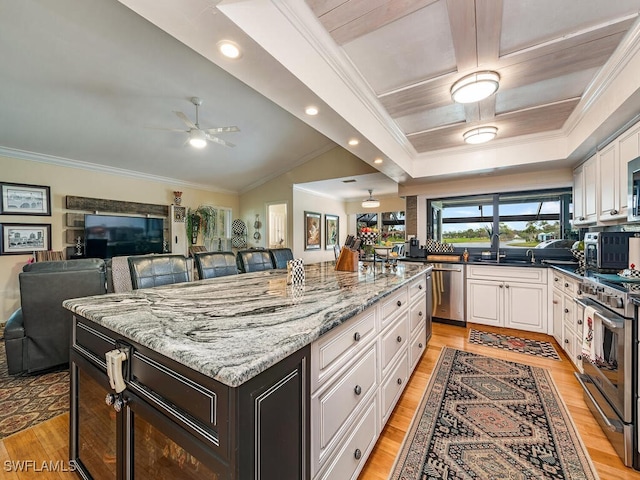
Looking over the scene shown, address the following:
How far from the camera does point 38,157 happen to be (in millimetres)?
4176

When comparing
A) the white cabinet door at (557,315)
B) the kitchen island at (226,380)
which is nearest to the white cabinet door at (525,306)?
the white cabinet door at (557,315)

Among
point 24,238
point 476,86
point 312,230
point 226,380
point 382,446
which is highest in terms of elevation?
point 476,86

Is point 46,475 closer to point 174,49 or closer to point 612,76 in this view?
point 174,49

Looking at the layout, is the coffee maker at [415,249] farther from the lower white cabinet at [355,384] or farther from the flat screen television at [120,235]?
the flat screen television at [120,235]

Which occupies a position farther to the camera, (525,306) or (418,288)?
(525,306)

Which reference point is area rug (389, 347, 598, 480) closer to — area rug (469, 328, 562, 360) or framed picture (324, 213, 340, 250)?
area rug (469, 328, 562, 360)

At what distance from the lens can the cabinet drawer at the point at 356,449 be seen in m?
1.12

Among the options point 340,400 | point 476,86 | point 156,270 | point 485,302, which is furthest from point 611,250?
point 156,270

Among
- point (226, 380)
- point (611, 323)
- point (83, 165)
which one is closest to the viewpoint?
point (226, 380)

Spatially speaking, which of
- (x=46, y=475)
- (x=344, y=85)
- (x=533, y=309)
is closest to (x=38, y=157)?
(x=46, y=475)

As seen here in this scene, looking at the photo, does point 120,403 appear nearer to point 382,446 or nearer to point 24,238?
point 382,446

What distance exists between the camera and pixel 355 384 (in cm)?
128

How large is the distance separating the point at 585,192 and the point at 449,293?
1952mm

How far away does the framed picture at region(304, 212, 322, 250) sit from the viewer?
6.66 m
